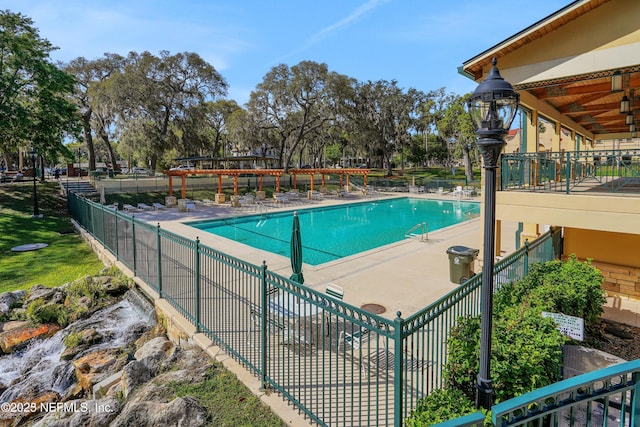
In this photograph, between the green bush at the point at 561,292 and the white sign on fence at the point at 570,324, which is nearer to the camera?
the white sign on fence at the point at 570,324

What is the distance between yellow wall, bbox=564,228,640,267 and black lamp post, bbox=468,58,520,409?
743 centimetres

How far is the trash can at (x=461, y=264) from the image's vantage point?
28.3ft

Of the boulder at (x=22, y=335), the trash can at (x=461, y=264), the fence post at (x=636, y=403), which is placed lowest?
the boulder at (x=22, y=335)

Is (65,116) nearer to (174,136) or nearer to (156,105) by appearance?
(156,105)

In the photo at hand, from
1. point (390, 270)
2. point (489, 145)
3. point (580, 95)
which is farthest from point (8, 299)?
point (580, 95)

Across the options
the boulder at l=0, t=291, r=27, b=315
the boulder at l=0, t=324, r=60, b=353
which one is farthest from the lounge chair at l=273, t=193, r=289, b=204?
the boulder at l=0, t=324, r=60, b=353

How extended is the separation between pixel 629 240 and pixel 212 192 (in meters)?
29.0

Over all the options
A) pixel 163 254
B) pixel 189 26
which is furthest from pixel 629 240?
pixel 189 26

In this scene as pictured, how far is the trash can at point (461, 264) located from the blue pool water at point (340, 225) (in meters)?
5.51

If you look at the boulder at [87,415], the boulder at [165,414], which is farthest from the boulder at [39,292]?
the boulder at [165,414]

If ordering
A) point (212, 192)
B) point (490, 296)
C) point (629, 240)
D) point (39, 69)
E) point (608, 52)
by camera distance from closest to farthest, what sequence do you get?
point (490, 296)
point (608, 52)
point (629, 240)
point (39, 69)
point (212, 192)

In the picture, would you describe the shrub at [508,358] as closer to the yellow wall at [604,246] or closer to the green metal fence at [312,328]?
the green metal fence at [312,328]

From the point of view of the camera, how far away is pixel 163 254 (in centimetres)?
755

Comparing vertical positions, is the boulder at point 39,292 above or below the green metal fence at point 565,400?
below
